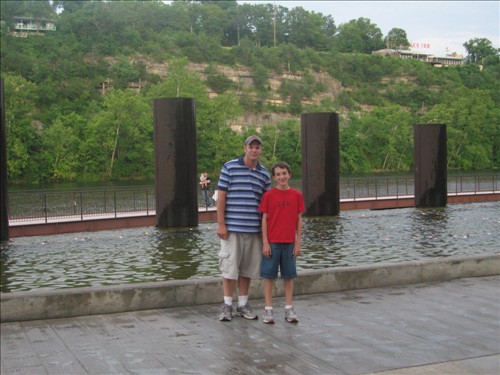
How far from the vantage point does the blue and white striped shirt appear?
304 inches

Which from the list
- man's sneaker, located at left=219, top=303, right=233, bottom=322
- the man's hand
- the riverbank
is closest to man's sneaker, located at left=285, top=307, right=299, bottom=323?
man's sneaker, located at left=219, top=303, right=233, bottom=322

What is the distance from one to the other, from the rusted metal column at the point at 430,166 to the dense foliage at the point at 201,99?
57438 millimetres

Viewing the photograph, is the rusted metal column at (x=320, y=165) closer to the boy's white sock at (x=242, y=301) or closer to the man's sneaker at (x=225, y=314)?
the boy's white sock at (x=242, y=301)

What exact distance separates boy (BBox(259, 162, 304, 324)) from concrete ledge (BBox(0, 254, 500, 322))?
3.67 ft

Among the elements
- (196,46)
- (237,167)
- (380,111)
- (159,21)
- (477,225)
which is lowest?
(477,225)

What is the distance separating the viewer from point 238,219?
7738 mm

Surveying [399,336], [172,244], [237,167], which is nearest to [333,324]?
[399,336]

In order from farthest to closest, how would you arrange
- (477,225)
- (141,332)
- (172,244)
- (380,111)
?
(380,111), (477,225), (172,244), (141,332)

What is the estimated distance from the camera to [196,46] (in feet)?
426

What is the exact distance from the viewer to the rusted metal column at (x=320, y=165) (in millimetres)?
22156

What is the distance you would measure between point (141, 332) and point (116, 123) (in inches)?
3010

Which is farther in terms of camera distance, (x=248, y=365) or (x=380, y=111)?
(x=380, y=111)

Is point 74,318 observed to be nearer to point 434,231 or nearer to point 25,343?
point 25,343

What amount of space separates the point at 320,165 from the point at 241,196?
14770mm
